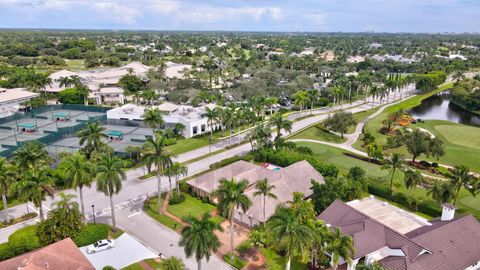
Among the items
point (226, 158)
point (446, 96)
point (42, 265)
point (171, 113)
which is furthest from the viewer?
point (446, 96)

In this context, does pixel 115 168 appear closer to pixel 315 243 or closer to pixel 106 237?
pixel 106 237

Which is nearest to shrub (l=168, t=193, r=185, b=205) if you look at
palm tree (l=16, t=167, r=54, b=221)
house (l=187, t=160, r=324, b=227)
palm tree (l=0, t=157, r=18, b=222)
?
house (l=187, t=160, r=324, b=227)

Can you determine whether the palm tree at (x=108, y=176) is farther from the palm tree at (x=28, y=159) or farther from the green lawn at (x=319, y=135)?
the green lawn at (x=319, y=135)

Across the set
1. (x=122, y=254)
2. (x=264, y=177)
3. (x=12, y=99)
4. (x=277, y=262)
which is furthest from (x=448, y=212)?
(x=12, y=99)

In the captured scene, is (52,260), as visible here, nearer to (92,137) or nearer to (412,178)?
(92,137)

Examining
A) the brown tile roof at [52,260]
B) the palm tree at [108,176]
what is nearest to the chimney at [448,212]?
the palm tree at [108,176]

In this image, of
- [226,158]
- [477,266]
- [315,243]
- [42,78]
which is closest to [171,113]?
[226,158]

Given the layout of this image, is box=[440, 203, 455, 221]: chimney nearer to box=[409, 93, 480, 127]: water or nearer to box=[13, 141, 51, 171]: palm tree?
box=[13, 141, 51, 171]: palm tree
